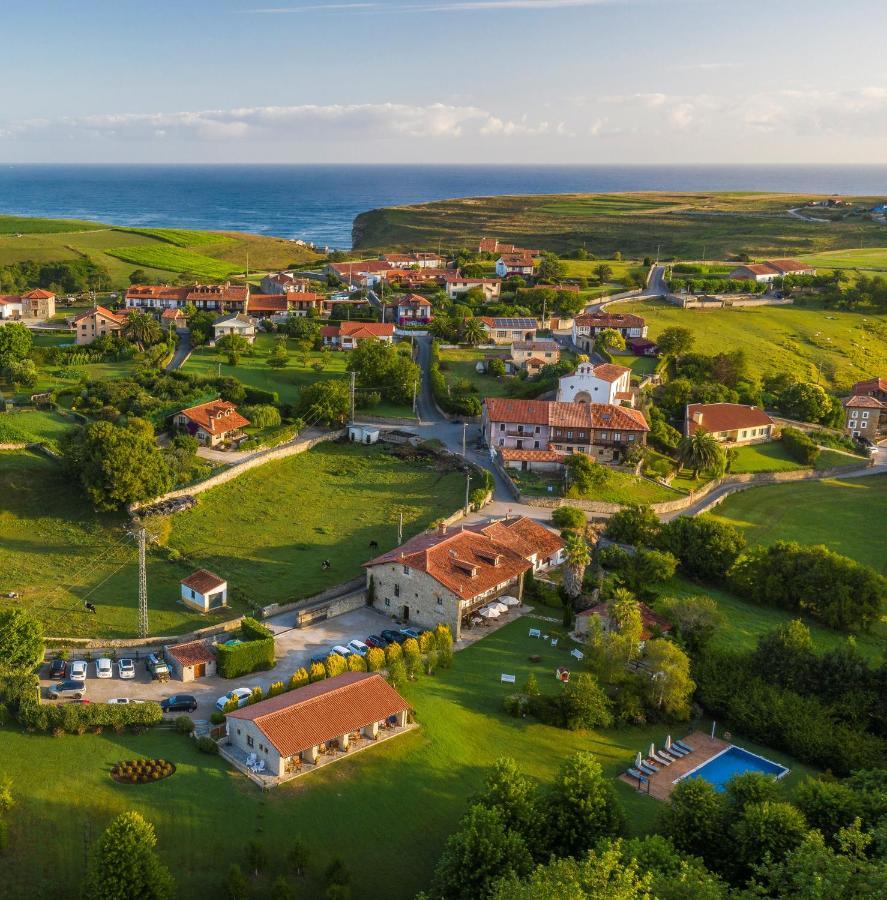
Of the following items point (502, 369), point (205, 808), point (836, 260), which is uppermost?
point (836, 260)

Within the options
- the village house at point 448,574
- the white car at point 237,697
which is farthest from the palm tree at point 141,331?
the white car at point 237,697

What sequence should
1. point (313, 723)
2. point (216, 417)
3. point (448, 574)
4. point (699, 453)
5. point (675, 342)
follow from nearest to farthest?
point (313, 723), point (448, 574), point (699, 453), point (216, 417), point (675, 342)

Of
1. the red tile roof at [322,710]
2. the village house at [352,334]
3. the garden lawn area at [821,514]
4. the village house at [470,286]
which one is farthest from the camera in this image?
the village house at [470,286]

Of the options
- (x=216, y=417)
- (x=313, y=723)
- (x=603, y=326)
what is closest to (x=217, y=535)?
(x=216, y=417)

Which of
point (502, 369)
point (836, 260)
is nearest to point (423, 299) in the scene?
point (502, 369)

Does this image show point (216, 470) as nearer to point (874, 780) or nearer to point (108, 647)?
point (108, 647)

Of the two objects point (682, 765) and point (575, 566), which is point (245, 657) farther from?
point (682, 765)

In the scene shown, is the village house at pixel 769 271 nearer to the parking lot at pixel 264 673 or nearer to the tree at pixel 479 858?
the parking lot at pixel 264 673
